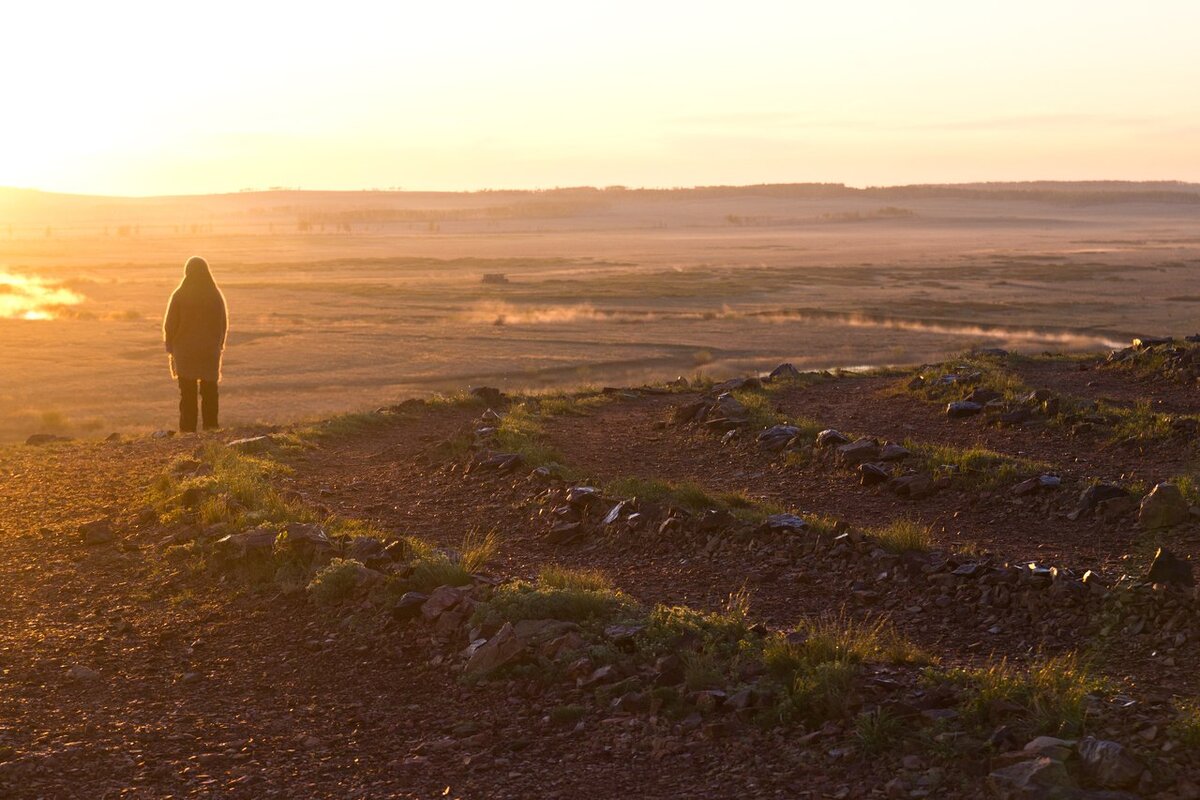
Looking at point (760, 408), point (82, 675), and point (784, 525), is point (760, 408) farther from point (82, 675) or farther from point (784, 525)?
point (82, 675)

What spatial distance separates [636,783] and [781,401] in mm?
11716

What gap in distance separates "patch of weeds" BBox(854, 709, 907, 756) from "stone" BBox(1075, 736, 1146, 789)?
73 centimetres

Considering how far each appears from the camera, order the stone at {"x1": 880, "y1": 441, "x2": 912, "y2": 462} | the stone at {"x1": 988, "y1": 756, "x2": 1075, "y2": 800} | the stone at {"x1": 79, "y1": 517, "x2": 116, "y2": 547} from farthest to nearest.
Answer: the stone at {"x1": 880, "y1": 441, "x2": 912, "y2": 462} → the stone at {"x1": 79, "y1": 517, "x2": 116, "y2": 547} → the stone at {"x1": 988, "y1": 756, "x2": 1075, "y2": 800}

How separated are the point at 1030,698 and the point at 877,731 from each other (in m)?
0.70

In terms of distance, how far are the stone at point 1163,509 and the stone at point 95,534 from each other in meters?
7.64

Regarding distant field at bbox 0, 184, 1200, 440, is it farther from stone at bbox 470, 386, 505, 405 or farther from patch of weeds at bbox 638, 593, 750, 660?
patch of weeds at bbox 638, 593, 750, 660

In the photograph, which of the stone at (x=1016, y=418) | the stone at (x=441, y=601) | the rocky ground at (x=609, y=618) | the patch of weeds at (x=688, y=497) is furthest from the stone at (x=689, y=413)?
the stone at (x=441, y=601)

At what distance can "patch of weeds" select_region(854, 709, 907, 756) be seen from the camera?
5059 millimetres

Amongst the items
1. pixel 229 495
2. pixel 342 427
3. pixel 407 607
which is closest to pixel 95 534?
pixel 229 495

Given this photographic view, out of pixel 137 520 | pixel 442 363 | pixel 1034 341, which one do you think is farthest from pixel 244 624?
pixel 1034 341

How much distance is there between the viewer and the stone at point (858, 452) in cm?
1139

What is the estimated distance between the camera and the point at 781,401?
16.4 metres

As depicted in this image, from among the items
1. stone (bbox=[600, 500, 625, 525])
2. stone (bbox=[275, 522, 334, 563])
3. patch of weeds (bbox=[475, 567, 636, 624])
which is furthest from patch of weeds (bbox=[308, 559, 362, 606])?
stone (bbox=[600, 500, 625, 525])

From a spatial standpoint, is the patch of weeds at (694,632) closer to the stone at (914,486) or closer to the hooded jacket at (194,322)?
the stone at (914,486)
